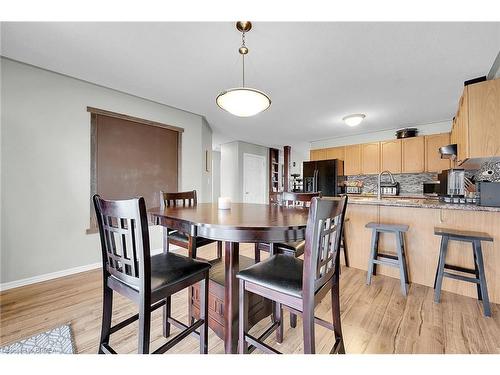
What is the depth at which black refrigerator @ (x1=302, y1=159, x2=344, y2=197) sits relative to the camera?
4.87 m

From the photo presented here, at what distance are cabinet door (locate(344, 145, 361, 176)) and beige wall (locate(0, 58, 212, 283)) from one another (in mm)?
4656

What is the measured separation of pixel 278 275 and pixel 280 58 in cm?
202

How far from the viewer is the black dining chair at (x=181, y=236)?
1658 mm

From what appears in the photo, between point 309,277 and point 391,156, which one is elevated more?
point 391,156

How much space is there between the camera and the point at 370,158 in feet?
15.7

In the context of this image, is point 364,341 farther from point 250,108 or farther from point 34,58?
point 34,58

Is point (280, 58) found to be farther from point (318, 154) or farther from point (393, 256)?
point (318, 154)

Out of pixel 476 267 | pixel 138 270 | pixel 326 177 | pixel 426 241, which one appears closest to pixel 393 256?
pixel 426 241

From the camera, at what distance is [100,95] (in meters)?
2.77

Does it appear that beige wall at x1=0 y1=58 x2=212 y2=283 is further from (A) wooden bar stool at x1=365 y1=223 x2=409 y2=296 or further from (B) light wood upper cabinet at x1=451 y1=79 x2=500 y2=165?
(B) light wood upper cabinet at x1=451 y1=79 x2=500 y2=165

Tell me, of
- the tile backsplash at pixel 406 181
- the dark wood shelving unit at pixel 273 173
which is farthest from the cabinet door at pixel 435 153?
the dark wood shelving unit at pixel 273 173

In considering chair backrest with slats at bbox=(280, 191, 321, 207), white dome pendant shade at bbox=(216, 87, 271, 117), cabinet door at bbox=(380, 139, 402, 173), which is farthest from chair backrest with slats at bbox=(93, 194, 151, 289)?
cabinet door at bbox=(380, 139, 402, 173)

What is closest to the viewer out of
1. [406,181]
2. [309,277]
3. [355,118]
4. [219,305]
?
[309,277]

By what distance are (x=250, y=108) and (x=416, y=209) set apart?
211 cm
